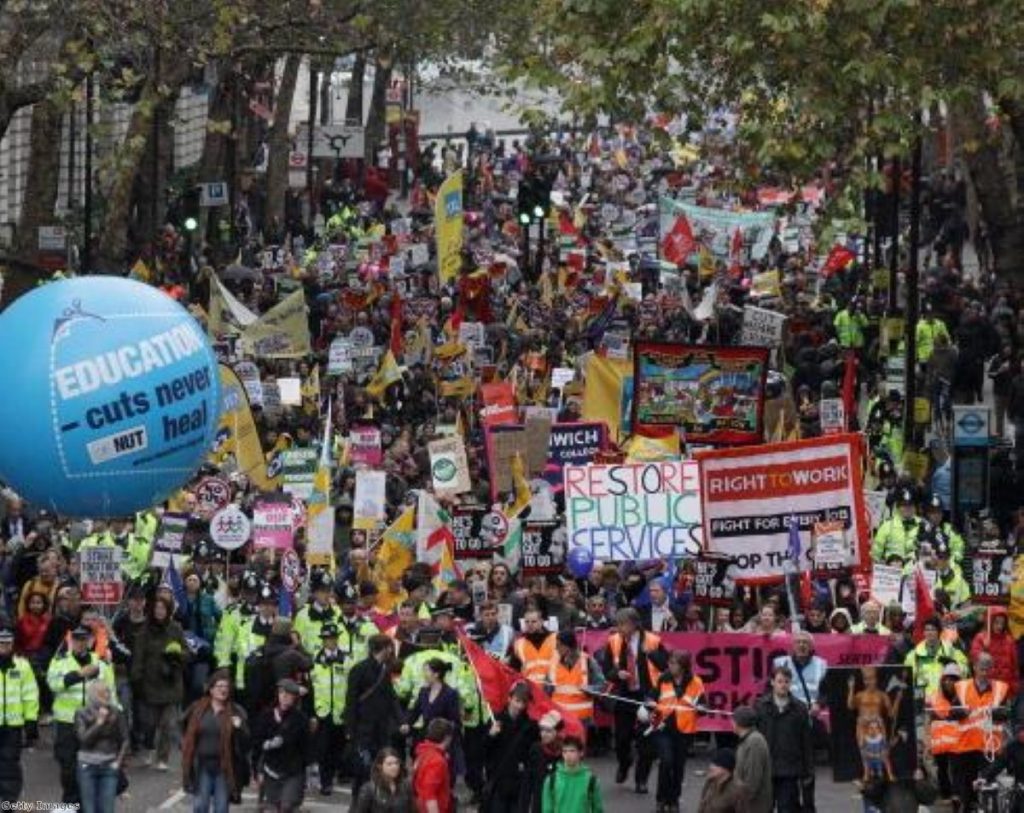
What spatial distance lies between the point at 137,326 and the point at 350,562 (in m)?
5.15

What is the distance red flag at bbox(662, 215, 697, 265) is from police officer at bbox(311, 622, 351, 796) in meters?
23.8

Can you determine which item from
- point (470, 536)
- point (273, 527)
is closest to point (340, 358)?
point (470, 536)

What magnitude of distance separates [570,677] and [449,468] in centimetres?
668

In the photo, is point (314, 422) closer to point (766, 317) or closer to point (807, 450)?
point (766, 317)

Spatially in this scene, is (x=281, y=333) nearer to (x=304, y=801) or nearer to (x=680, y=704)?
(x=304, y=801)

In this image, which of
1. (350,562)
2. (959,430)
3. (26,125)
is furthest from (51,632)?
(26,125)

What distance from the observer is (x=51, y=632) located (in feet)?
79.6

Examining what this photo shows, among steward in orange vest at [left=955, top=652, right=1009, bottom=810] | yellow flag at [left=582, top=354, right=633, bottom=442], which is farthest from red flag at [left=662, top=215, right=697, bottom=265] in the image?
steward in orange vest at [left=955, top=652, right=1009, bottom=810]

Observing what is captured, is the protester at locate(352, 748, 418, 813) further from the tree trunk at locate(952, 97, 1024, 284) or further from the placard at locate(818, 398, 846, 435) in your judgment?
the tree trunk at locate(952, 97, 1024, 284)

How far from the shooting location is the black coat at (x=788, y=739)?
818 inches

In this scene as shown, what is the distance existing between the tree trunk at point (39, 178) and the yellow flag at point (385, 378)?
3507mm

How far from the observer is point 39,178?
35938mm

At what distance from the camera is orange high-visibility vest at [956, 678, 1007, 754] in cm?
2164

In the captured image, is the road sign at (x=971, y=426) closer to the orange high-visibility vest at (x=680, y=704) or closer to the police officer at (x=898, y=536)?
the police officer at (x=898, y=536)
